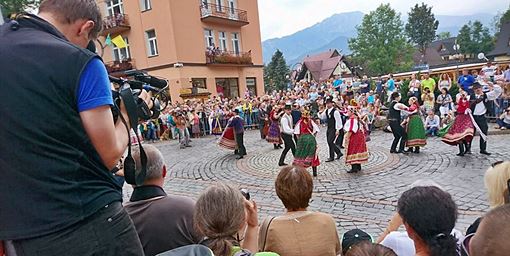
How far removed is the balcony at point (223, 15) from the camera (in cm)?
2464

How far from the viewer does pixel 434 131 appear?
36.6ft

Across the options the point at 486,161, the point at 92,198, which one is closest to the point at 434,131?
the point at 486,161

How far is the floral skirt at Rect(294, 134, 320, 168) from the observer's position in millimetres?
7621

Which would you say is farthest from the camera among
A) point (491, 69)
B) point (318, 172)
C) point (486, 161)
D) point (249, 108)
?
point (249, 108)

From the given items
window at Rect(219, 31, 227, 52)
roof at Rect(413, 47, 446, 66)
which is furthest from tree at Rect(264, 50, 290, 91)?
roof at Rect(413, 47, 446, 66)

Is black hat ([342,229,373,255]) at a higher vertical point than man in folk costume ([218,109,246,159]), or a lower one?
higher

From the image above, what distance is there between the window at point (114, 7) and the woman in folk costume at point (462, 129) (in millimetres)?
23652

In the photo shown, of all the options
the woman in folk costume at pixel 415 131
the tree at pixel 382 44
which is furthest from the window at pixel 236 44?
the tree at pixel 382 44

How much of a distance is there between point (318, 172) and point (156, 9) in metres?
19.4

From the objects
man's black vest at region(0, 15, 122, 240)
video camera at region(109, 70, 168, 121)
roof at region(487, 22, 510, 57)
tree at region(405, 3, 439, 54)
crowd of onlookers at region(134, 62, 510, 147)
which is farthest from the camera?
tree at region(405, 3, 439, 54)

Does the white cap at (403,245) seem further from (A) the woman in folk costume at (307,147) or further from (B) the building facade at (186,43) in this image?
(B) the building facade at (186,43)

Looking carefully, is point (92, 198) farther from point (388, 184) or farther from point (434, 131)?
point (434, 131)

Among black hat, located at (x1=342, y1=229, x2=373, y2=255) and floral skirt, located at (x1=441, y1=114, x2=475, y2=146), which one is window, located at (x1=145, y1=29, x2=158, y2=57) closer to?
floral skirt, located at (x1=441, y1=114, x2=475, y2=146)

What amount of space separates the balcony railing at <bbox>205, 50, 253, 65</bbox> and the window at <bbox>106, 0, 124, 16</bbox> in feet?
23.6
